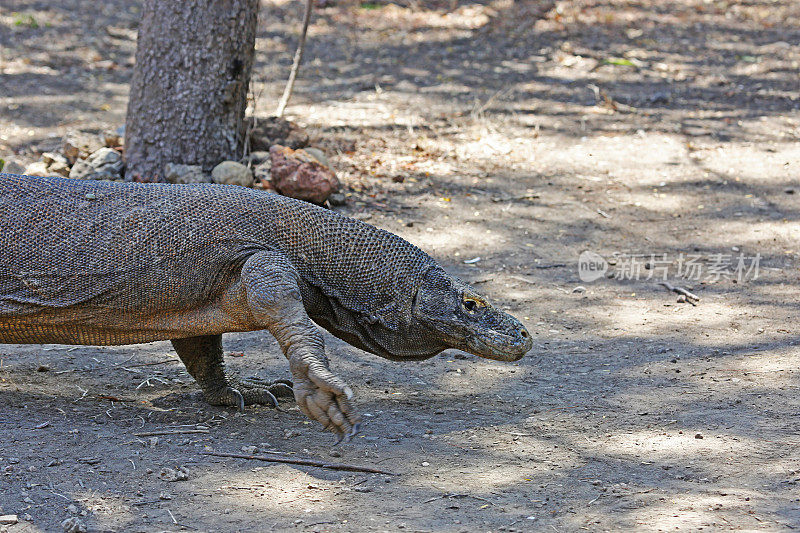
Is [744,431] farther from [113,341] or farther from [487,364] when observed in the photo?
[113,341]

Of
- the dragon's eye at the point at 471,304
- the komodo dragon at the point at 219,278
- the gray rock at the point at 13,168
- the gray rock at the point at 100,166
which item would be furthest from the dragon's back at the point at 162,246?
the gray rock at the point at 13,168

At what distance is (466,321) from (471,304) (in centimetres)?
7

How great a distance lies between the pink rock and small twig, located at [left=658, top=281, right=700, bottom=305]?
228cm

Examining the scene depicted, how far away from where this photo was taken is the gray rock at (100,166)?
5879 mm

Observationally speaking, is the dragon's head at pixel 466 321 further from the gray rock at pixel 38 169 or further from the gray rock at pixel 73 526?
the gray rock at pixel 38 169

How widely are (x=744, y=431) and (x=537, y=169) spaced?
13.7 feet

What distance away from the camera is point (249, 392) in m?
3.58

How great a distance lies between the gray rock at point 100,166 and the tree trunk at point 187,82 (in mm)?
106

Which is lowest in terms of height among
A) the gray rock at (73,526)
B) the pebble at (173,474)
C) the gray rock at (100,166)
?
the pebble at (173,474)

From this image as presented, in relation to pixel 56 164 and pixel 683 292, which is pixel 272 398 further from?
pixel 56 164

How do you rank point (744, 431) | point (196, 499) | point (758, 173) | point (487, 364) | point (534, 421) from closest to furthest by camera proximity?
point (196, 499), point (744, 431), point (534, 421), point (487, 364), point (758, 173)

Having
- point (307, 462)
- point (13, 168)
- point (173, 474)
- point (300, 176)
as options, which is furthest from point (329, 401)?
point (13, 168)

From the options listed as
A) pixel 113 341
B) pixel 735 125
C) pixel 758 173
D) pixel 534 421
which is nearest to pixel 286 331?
pixel 113 341

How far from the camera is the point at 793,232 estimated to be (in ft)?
18.7
